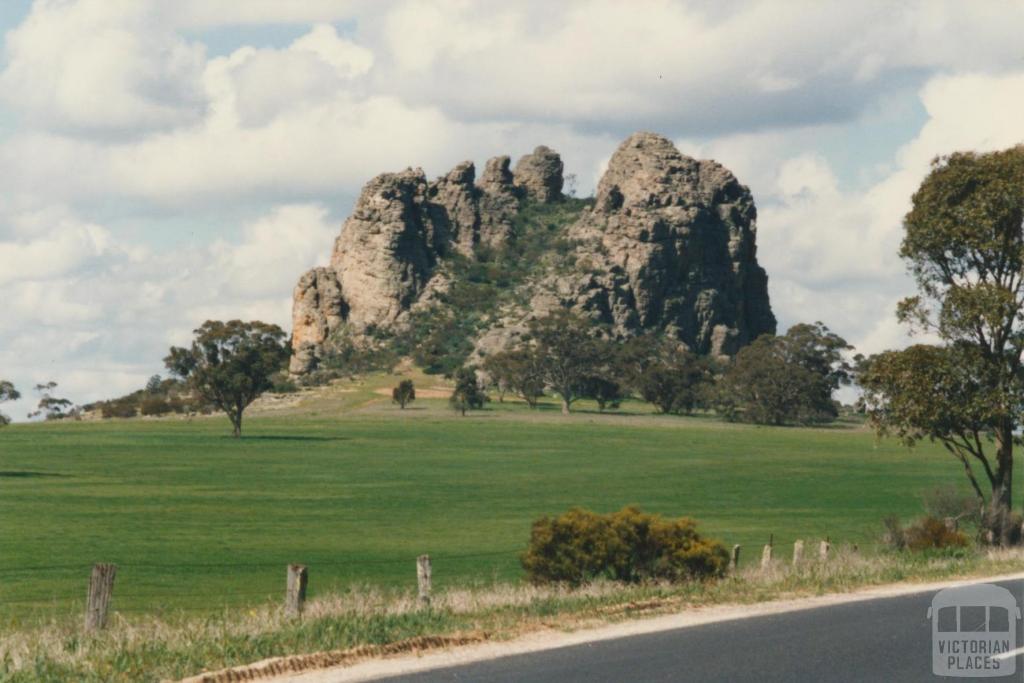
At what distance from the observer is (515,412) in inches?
6334

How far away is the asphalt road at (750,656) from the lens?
46.5 ft

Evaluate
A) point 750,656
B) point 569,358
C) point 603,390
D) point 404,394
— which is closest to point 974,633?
point 750,656

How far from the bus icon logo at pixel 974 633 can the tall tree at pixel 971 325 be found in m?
13.8

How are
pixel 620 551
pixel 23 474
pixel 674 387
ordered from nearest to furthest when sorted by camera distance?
pixel 620 551 < pixel 23 474 < pixel 674 387

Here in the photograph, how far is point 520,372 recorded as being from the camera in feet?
576

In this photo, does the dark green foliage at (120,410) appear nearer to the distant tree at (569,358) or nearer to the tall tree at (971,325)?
the distant tree at (569,358)

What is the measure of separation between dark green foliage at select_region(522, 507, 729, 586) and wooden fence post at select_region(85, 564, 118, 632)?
10896 mm

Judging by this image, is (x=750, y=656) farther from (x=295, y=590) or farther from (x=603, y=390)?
(x=603, y=390)

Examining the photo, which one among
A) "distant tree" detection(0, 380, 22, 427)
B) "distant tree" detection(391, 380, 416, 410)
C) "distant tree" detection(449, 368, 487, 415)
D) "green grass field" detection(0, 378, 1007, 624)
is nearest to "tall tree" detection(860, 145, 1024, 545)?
"green grass field" detection(0, 378, 1007, 624)

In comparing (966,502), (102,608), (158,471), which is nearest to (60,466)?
(158,471)

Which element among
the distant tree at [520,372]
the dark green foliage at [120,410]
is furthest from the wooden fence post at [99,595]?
the dark green foliage at [120,410]

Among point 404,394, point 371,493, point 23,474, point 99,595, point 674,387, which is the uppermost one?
point 674,387

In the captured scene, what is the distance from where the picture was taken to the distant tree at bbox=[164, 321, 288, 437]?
12512 cm

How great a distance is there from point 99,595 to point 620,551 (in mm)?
11803
